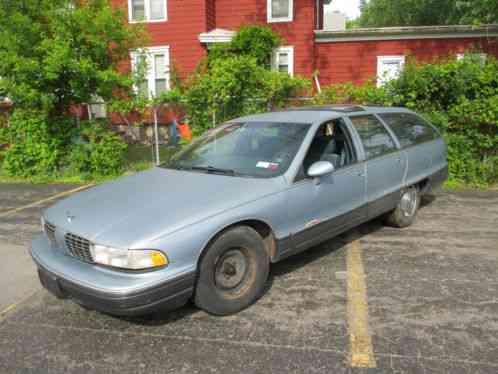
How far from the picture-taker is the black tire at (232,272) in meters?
3.21

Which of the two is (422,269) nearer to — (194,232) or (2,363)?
(194,232)

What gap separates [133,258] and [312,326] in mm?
1447

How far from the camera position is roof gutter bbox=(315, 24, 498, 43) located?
1473 centimetres

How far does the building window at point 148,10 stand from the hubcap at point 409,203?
41.6ft

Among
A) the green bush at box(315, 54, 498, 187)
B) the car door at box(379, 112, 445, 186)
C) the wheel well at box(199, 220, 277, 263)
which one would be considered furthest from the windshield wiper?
the green bush at box(315, 54, 498, 187)

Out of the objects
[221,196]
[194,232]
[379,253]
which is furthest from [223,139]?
[379,253]

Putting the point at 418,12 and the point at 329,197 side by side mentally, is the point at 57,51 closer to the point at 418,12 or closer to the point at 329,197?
the point at 329,197

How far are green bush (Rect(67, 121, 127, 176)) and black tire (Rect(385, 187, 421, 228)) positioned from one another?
238 inches

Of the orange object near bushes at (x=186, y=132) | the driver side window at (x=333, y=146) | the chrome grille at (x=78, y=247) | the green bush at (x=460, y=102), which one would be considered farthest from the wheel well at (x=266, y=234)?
the orange object near bushes at (x=186, y=132)

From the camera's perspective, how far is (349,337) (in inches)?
123

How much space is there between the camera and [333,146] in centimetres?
454

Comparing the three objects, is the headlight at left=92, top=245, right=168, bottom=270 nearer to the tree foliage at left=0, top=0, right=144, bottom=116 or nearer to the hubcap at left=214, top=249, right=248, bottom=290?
the hubcap at left=214, top=249, right=248, bottom=290

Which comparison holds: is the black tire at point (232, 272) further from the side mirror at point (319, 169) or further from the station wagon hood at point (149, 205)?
the side mirror at point (319, 169)

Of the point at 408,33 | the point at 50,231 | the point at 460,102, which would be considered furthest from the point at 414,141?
the point at 408,33
